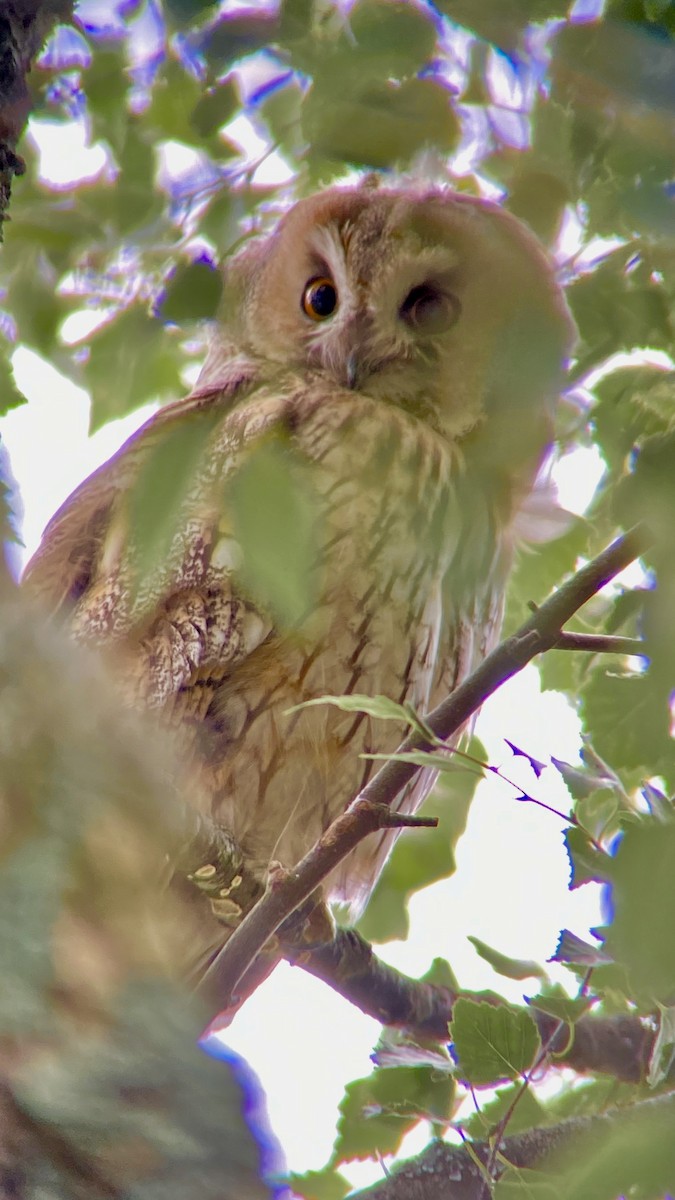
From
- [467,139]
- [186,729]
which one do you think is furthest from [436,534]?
[467,139]

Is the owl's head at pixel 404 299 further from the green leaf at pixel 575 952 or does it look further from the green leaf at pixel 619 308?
the green leaf at pixel 575 952

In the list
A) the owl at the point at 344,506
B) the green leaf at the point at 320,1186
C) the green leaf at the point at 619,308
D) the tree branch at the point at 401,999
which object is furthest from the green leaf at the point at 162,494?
the tree branch at the point at 401,999

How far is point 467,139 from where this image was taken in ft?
3.57

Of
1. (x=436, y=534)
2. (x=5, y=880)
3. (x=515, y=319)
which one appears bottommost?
(x=5, y=880)

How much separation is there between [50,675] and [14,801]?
0.18 feet

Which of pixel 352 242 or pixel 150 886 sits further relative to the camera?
pixel 352 242

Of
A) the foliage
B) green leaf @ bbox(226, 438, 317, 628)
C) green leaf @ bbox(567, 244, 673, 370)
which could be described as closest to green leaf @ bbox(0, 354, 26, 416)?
the foliage

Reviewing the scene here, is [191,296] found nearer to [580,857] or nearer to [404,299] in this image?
[580,857]

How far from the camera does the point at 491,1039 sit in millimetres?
1082

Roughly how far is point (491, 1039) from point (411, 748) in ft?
0.91

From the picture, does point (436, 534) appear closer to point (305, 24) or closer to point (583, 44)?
point (305, 24)

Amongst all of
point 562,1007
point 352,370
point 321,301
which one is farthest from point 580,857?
point 321,301

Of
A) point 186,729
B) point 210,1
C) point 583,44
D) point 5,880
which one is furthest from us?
point 186,729

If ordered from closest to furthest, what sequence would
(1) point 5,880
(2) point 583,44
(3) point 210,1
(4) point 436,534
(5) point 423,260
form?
(1) point 5,880, (2) point 583,44, (3) point 210,1, (4) point 436,534, (5) point 423,260
